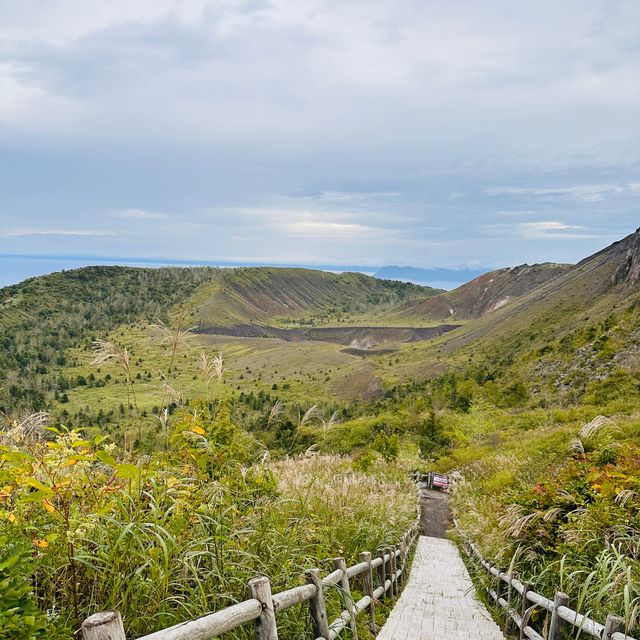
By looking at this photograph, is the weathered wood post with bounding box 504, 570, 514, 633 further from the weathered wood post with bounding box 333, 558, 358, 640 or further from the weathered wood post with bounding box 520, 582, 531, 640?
the weathered wood post with bounding box 333, 558, 358, 640

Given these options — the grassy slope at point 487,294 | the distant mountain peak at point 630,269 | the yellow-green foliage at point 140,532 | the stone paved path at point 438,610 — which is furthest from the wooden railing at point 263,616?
the grassy slope at point 487,294

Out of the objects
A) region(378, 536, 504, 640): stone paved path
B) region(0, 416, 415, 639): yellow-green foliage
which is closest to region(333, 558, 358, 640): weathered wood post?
region(0, 416, 415, 639): yellow-green foliage

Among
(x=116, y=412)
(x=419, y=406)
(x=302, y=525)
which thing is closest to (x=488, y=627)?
(x=302, y=525)

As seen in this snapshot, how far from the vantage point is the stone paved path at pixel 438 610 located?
5904 mm

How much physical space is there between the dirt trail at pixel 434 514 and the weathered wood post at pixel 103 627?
51.6ft

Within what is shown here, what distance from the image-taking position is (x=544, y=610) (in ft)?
17.9

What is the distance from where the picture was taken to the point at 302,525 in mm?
4844

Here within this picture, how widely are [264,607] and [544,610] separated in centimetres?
410

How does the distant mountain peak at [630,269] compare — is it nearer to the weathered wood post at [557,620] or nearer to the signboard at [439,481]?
the signboard at [439,481]

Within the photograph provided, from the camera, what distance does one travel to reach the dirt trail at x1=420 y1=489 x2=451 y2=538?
16.6 meters

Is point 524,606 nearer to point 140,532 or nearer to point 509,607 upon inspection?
point 509,607

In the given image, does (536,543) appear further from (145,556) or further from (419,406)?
(419,406)

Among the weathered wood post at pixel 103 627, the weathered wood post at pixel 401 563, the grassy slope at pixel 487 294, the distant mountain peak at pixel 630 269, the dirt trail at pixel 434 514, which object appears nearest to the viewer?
the weathered wood post at pixel 103 627

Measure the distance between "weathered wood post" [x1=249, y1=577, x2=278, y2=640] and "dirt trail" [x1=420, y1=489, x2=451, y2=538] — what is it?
14501mm
